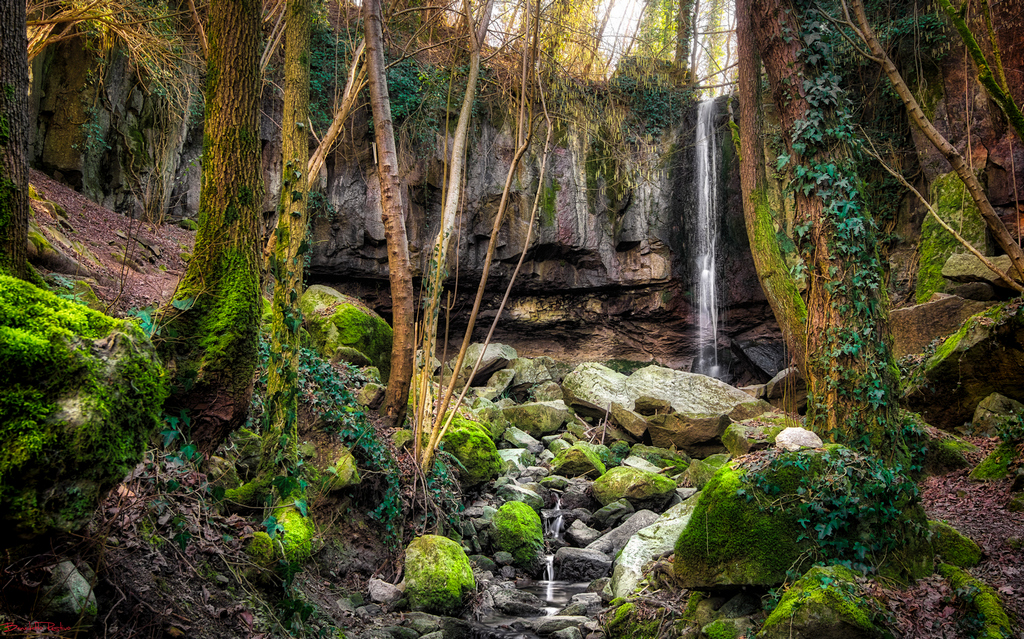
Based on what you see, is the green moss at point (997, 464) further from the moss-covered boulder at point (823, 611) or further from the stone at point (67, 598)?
the stone at point (67, 598)

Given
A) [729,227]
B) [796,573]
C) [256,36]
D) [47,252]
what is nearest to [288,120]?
[256,36]

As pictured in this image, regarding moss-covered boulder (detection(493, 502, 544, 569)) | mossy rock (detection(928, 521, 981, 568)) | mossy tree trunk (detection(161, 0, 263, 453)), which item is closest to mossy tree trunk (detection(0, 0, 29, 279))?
mossy tree trunk (detection(161, 0, 263, 453))

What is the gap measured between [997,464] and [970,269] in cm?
407

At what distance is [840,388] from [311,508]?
14.2 ft

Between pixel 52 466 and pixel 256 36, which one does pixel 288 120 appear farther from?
pixel 52 466

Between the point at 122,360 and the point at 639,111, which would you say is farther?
the point at 639,111

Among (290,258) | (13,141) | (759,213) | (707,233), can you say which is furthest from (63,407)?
(707,233)

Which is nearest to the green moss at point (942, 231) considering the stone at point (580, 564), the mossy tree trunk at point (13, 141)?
the stone at point (580, 564)

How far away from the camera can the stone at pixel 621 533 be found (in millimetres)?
6383

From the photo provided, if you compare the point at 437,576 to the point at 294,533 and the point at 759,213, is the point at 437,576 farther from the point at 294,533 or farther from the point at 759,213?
the point at 759,213

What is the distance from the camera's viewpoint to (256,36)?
3.79 meters

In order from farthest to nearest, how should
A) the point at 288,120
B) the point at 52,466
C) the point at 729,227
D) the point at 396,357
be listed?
the point at 729,227, the point at 396,357, the point at 288,120, the point at 52,466

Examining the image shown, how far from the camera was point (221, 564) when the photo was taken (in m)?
3.12

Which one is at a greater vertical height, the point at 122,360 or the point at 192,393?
the point at 122,360
